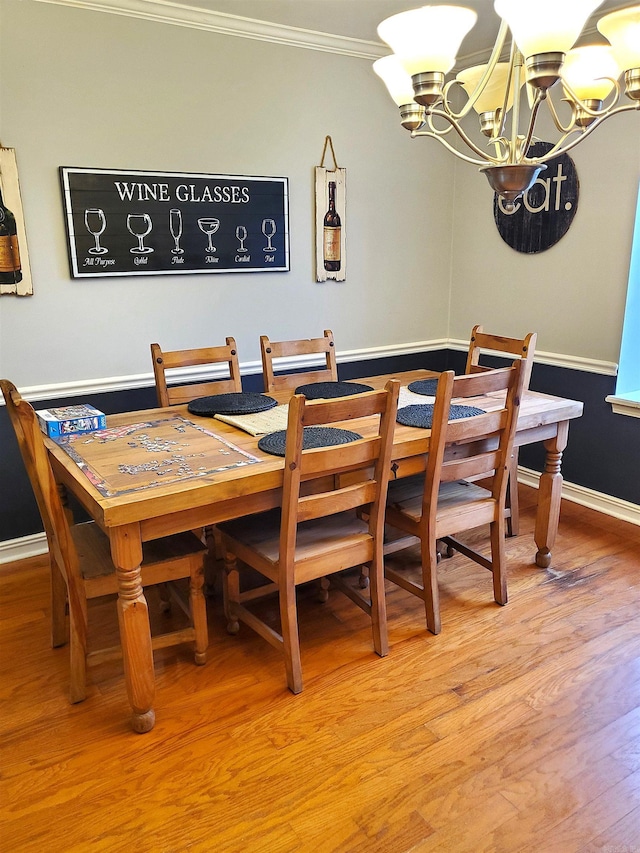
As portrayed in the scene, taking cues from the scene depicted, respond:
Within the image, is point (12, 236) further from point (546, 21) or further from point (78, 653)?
point (546, 21)

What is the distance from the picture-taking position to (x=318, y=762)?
1840 mm

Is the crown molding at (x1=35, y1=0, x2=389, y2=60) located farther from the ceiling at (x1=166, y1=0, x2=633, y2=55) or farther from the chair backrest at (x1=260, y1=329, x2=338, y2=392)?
the chair backrest at (x1=260, y1=329, x2=338, y2=392)

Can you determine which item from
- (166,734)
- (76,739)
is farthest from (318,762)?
(76,739)

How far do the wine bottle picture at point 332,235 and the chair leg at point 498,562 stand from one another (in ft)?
6.18

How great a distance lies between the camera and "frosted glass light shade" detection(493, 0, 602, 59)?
1.46 metres

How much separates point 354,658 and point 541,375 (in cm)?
219

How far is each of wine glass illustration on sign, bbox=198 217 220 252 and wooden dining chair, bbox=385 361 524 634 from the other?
159cm

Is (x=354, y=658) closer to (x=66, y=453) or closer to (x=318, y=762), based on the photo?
(x=318, y=762)

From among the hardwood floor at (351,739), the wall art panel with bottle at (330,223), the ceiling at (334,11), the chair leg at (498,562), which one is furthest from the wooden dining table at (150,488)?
the ceiling at (334,11)

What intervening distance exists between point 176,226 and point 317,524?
1740 mm

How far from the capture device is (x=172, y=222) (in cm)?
315

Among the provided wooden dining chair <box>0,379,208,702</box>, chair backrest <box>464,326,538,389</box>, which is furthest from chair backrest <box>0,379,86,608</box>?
chair backrest <box>464,326,538,389</box>

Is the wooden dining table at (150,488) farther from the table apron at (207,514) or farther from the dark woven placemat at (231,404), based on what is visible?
the dark woven placemat at (231,404)

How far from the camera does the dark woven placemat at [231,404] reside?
253 centimetres
